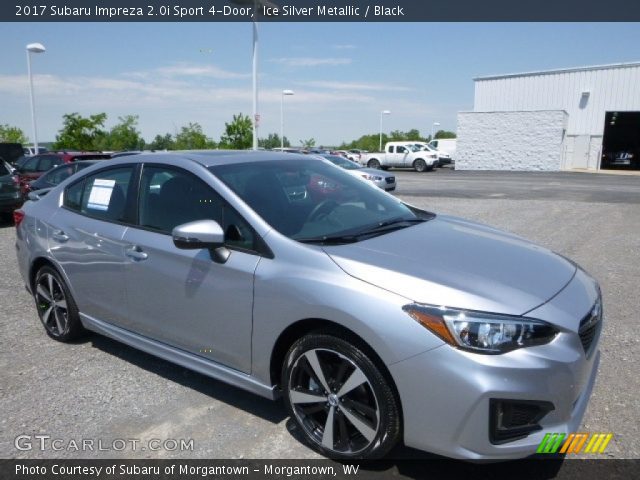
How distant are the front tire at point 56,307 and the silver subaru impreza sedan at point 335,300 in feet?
0.24

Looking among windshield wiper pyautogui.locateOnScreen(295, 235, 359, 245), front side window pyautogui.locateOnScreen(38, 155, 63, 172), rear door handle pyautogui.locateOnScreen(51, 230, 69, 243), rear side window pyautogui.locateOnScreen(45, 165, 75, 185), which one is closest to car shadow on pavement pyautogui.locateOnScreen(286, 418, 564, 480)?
windshield wiper pyautogui.locateOnScreen(295, 235, 359, 245)

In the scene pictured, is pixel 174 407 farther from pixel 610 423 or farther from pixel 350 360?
pixel 610 423

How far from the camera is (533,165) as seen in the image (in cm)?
3531

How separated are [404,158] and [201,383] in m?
32.7

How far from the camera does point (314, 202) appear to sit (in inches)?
136

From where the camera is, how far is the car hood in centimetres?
241

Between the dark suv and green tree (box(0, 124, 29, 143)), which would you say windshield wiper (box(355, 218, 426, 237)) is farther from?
green tree (box(0, 124, 29, 143))

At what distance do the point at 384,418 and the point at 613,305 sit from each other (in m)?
3.77

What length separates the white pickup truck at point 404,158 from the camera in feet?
112

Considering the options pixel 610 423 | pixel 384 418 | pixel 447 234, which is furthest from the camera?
pixel 447 234

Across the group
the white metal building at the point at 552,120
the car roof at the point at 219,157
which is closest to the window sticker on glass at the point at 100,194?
the car roof at the point at 219,157

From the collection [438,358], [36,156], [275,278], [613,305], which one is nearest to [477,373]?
[438,358]

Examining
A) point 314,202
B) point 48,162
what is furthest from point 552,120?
point 314,202

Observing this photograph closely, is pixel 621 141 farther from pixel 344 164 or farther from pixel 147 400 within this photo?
pixel 147 400
